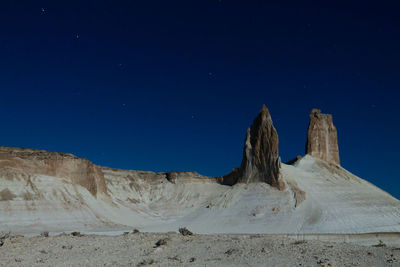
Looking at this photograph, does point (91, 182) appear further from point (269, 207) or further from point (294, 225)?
point (294, 225)

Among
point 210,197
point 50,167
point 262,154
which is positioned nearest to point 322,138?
point 262,154

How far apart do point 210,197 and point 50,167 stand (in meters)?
25.0

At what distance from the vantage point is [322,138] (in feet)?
226

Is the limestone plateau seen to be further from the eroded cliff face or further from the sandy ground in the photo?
the sandy ground

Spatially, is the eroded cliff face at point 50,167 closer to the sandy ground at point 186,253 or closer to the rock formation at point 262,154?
the rock formation at point 262,154

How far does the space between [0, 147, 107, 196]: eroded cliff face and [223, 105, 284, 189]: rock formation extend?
21510mm

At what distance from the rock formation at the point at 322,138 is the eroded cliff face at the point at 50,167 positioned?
117ft

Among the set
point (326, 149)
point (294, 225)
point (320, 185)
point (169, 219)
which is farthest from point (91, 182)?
point (326, 149)

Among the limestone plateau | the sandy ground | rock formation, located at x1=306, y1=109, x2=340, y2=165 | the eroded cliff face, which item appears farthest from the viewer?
rock formation, located at x1=306, y1=109, x2=340, y2=165

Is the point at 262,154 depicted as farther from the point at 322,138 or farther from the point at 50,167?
the point at 50,167

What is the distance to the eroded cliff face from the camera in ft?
149

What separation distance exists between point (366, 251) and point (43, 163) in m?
42.4

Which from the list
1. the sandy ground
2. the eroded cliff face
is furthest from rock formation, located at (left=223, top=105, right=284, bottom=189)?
the sandy ground

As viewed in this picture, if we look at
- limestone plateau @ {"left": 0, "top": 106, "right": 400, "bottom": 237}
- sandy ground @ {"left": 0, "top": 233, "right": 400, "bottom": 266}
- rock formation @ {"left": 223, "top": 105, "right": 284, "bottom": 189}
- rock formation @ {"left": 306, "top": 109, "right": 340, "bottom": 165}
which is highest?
rock formation @ {"left": 306, "top": 109, "right": 340, "bottom": 165}
